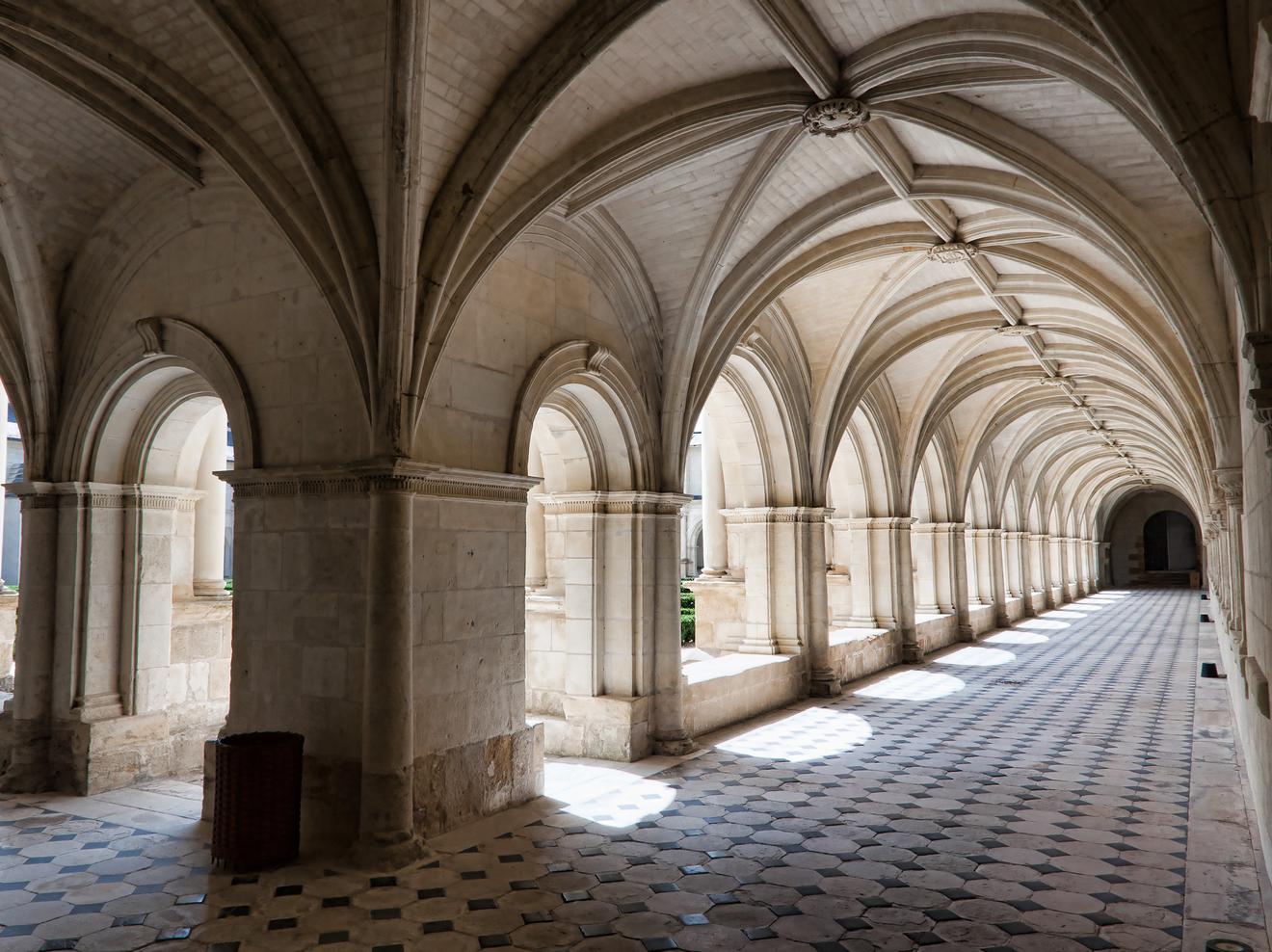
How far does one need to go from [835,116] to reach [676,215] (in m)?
2.05

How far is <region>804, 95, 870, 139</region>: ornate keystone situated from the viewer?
6.58m

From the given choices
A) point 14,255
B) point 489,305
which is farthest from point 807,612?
point 14,255

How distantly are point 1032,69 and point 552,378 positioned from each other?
13.4 feet

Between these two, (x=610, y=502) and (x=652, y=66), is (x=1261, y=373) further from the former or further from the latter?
(x=610, y=502)

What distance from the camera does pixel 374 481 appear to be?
6.04 m

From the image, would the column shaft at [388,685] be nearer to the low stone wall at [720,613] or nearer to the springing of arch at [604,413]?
the springing of arch at [604,413]

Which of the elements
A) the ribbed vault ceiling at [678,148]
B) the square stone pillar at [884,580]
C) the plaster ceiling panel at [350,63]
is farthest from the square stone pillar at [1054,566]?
the plaster ceiling panel at [350,63]

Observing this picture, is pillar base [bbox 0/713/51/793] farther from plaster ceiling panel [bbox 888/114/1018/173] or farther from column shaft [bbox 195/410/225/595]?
plaster ceiling panel [bbox 888/114/1018/173]

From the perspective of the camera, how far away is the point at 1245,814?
644 centimetres

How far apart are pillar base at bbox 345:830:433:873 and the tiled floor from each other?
17 cm

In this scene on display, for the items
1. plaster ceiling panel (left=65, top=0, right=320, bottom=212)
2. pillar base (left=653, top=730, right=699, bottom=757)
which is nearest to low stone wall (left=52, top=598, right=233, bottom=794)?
pillar base (left=653, top=730, right=699, bottom=757)

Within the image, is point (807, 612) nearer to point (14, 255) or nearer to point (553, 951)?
point (553, 951)

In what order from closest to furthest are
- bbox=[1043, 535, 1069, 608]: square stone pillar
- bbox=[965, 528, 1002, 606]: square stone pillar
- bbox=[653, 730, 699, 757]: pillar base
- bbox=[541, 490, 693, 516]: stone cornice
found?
bbox=[653, 730, 699, 757]: pillar base
bbox=[541, 490, 693, 516]: stone cornice
bbox=[965, 528, 1002, 606]: square stone pillar
bbox=[1043, 535, 1069, 608]: square stone pillar

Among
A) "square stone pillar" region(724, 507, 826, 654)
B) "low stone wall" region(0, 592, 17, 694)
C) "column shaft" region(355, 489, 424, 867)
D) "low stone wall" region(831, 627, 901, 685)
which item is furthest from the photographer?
"low stone wall" region(831, 627, 901, 685)
